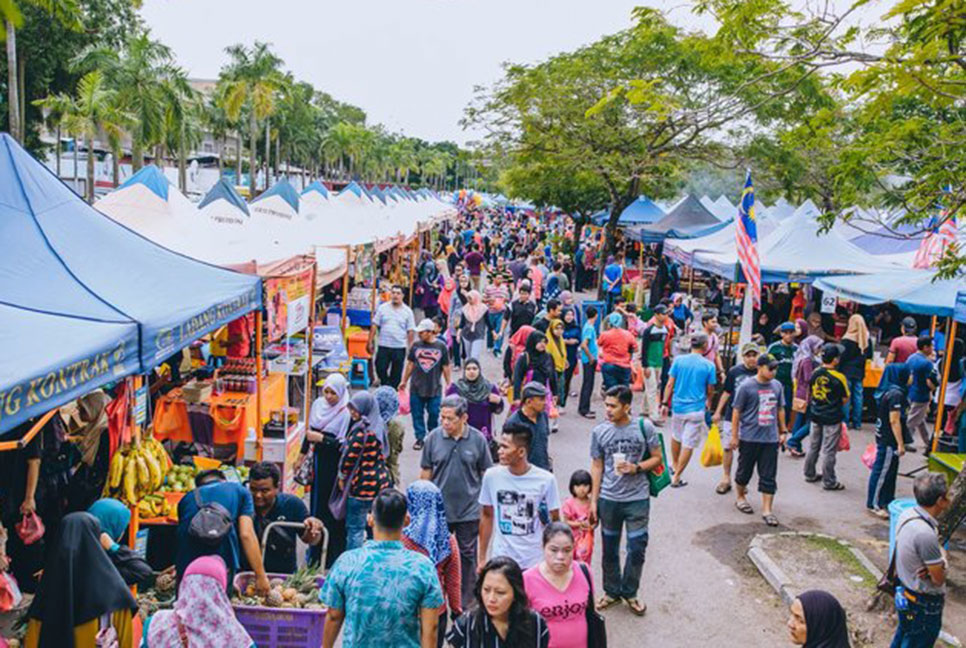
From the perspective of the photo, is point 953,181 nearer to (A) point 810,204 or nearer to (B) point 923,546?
(B) point 923,546

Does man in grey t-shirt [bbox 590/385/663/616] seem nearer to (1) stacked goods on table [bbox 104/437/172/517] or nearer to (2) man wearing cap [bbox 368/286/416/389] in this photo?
(1) stacked goods on table [bbox 104/437/172/517]

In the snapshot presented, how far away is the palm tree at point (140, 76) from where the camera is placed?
123 feet

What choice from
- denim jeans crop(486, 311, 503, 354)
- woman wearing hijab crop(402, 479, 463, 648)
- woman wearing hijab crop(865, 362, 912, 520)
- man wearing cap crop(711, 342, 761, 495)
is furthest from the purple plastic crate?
denim jeans crop(486, 311, 503, 354)

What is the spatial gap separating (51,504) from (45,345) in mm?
2350

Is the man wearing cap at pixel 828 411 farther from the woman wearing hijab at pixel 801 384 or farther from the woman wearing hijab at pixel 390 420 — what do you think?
the woman wearing hijab at pixel 390 420

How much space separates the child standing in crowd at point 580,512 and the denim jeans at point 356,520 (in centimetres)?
151

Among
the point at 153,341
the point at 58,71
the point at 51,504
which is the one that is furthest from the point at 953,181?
the point at 58,71

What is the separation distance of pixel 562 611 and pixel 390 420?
10.0 feet

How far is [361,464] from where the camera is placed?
6.17m

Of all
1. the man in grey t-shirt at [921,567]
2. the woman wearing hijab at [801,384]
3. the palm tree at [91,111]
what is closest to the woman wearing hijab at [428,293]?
the woman wearing hijab at [801,384]

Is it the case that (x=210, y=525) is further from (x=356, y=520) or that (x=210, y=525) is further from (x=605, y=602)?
(x=605, y=602)

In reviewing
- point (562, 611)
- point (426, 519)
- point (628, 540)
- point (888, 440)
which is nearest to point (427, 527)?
point (426, 519)

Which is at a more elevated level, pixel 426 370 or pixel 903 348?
pixel 903 348

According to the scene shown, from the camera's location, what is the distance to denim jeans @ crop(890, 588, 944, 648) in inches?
205
